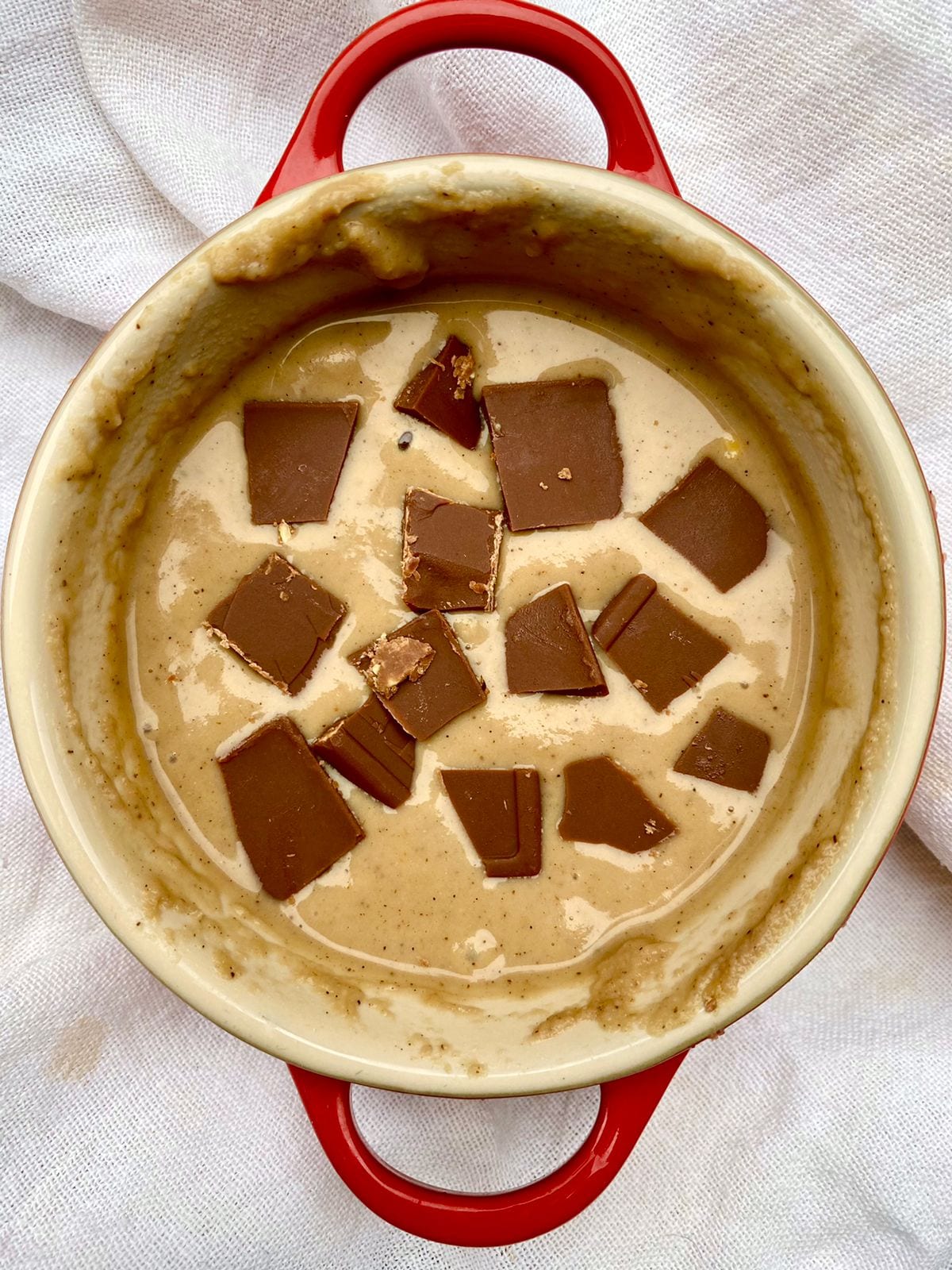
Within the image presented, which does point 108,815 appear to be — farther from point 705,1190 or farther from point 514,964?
point 705,1190

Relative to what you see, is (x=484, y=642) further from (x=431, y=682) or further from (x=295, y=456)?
(x=295, y=456)

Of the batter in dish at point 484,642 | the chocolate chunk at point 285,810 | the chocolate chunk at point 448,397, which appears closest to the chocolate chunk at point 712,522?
the batter in dish at point 484,642

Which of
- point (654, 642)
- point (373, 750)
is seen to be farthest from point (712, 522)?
point (373, 750)

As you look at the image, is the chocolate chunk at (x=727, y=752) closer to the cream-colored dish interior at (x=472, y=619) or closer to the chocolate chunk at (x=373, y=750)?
the cream-colored dish interior at (x=472, y=619)

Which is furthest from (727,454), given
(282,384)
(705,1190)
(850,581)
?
(705,1190)

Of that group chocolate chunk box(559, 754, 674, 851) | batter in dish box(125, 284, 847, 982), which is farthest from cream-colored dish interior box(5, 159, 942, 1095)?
chocolate chunk box(559, 754, 674, 851)

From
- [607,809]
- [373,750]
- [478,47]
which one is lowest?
→ [607,809]

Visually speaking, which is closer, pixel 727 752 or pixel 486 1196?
pixel 486 1196
